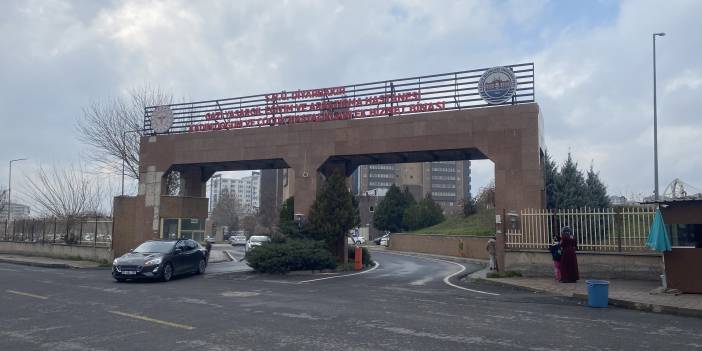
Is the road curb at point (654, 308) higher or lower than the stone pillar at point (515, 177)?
lower

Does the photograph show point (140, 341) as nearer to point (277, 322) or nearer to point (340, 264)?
point (277, 322)

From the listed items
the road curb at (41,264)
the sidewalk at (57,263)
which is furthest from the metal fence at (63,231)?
the road curb at (41,264)

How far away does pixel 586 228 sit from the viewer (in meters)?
17.8

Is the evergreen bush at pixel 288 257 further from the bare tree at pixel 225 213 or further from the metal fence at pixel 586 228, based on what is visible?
the bare tree at pixel 225 213

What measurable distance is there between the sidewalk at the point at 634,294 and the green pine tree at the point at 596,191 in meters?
11.5

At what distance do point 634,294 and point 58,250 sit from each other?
2933 centimetres

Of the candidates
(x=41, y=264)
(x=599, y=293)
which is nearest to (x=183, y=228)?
(x=41, y=264)

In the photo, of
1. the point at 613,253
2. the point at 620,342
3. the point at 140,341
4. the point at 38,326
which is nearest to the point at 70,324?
the point at 38,326

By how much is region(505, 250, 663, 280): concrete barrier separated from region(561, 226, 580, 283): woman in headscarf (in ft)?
3.22

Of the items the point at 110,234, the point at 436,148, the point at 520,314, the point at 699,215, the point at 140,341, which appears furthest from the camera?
the point at 110,234

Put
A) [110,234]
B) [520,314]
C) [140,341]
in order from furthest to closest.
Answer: [110,234] < [520,314] < [140,341]

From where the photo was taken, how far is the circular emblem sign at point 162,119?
27297 mm

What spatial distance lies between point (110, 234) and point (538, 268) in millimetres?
21299

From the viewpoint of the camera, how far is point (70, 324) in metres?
9.72
